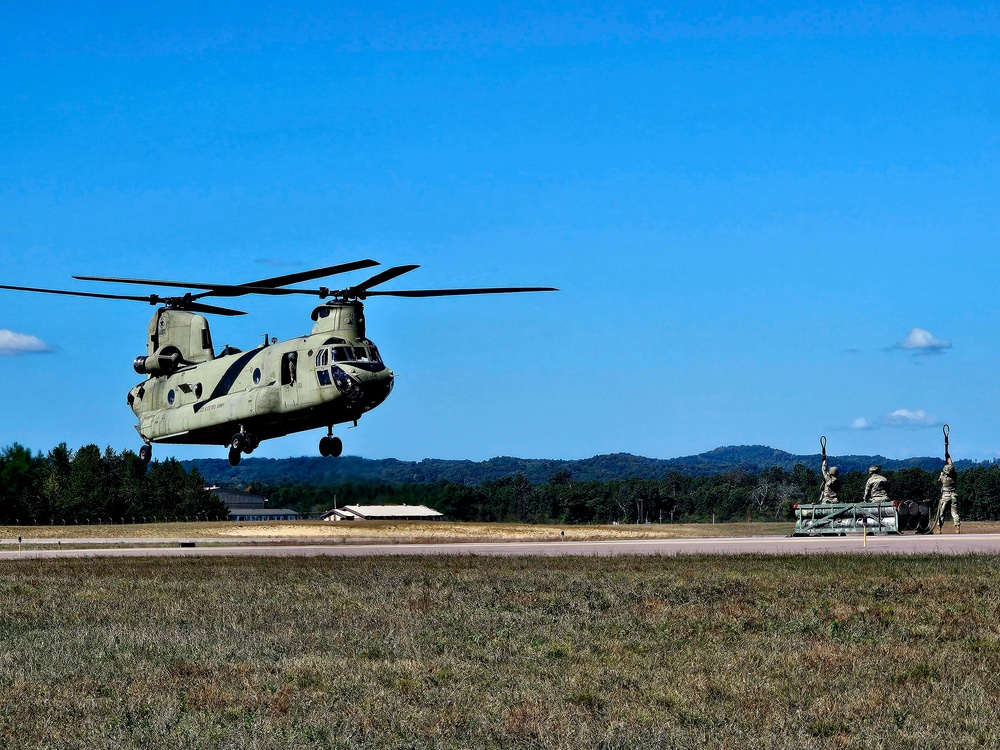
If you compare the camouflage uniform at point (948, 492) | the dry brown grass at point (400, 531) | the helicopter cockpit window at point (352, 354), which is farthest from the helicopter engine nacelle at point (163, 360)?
the camouflage uniform at point (948, 492)

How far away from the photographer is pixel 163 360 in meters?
39.9

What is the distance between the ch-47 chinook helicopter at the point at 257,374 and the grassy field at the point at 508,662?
7.15 meters

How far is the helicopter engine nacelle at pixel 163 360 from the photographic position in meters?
40.0

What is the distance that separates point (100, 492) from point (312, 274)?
8559cm

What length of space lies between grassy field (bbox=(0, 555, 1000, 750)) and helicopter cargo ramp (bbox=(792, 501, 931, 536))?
25982 mm

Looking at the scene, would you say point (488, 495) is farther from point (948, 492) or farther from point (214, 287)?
point (214, 287)

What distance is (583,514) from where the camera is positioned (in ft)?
466

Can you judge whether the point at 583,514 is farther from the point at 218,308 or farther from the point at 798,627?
the point at 798,627

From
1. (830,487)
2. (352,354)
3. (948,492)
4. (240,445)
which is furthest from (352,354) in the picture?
(948,492)

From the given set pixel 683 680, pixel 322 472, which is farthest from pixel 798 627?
pixel 322 472

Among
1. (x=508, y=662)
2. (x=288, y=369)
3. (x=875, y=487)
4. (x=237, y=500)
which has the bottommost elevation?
(x=508, y=662)

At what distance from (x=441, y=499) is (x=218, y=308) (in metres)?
14.4

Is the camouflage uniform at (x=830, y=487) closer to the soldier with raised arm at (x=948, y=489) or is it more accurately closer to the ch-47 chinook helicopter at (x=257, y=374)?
the soldier with raised arm at (x=948, y=489)

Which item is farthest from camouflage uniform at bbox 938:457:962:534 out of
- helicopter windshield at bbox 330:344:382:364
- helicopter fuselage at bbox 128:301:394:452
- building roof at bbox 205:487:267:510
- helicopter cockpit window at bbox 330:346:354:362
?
building roof at bbox 205:487:267:510
